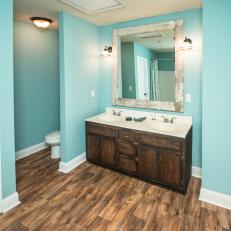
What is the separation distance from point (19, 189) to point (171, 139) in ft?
6.80

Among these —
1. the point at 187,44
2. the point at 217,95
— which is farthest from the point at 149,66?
the point at 217,95

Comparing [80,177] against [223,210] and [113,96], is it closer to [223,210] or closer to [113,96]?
[113,96]

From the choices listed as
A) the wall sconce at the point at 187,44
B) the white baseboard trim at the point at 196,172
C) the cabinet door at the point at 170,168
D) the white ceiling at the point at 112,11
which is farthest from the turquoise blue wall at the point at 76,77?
the white baseboard trim at the point at 196,172

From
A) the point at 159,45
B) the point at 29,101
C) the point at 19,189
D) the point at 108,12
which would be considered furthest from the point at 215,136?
the point at 29,101

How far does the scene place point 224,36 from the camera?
2.09m

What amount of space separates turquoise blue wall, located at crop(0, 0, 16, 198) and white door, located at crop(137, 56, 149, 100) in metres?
1.84

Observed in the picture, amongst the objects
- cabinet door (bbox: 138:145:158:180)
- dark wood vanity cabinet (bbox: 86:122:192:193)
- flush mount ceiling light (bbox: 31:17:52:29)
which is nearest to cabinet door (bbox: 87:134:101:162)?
dark wood vanity cabinet (bbox: 86:122:192:193)

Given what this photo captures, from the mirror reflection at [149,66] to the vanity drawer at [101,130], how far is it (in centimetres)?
74

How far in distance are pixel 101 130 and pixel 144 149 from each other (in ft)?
2.48

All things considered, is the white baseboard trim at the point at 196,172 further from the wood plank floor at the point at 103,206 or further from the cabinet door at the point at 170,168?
the cabinet door at the point at 170,168

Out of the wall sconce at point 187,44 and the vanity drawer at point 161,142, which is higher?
the wall sconce at point 187,44

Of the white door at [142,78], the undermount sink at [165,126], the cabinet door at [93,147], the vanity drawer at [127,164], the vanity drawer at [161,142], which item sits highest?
the white door at [142,78]

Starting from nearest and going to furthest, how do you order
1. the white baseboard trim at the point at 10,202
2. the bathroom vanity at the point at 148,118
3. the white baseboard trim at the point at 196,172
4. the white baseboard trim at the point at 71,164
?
the white baseboard trim at the point at 10,202 → the bathroom vanity at the point at 148,118 → the white baseboard trim at the point at 196,172 → the white baseboard trim at the point at 71,164

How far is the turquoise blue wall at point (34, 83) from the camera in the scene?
348cm
